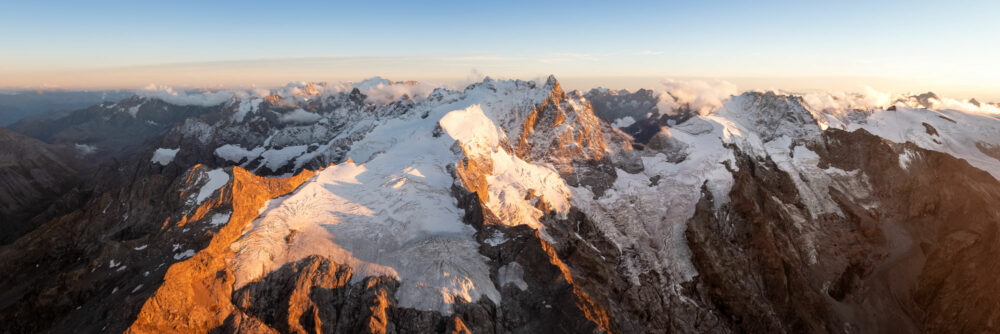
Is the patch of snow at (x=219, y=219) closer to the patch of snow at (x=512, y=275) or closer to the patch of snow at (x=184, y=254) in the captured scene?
the patch of snow at (x=184, y=254)

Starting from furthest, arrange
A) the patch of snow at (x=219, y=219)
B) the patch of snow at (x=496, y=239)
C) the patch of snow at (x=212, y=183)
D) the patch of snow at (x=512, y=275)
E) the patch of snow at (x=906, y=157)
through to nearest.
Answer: the patch of snow at (x=906, y=157)
the patch of snow at (x=496, y=239)
the patch of snow at (x=212, y=183)
the patch of snow at (x=512, y=275)
the patch of snow at (x=219, y=219)

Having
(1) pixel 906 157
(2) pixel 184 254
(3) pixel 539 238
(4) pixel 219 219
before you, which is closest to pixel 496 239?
(3) pixel 539 238

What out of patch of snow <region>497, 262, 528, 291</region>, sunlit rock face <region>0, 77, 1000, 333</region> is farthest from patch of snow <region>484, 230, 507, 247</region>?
patch of snow <region>497, 262, 528, 291</region>

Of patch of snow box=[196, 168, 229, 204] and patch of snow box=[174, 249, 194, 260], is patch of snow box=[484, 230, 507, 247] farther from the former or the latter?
patch of snow box=[196, 168, 229, 204]

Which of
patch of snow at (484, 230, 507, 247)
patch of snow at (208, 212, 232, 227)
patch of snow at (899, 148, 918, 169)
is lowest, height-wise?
patch of snow at (484, 230, 507, 247)

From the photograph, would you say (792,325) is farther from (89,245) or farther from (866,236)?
(89,245)

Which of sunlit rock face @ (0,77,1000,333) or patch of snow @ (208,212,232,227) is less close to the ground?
patch of snow @ (208,212,232,227)

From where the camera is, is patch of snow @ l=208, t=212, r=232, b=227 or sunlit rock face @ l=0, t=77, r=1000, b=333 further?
patch of snow @ l=208, t=212, r=232, b=227

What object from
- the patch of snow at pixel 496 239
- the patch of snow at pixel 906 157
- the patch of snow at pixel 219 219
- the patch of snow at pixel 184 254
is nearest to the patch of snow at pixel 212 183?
the patch of snow at pixel 219 219

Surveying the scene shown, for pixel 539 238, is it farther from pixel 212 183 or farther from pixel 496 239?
pixel 212 183
